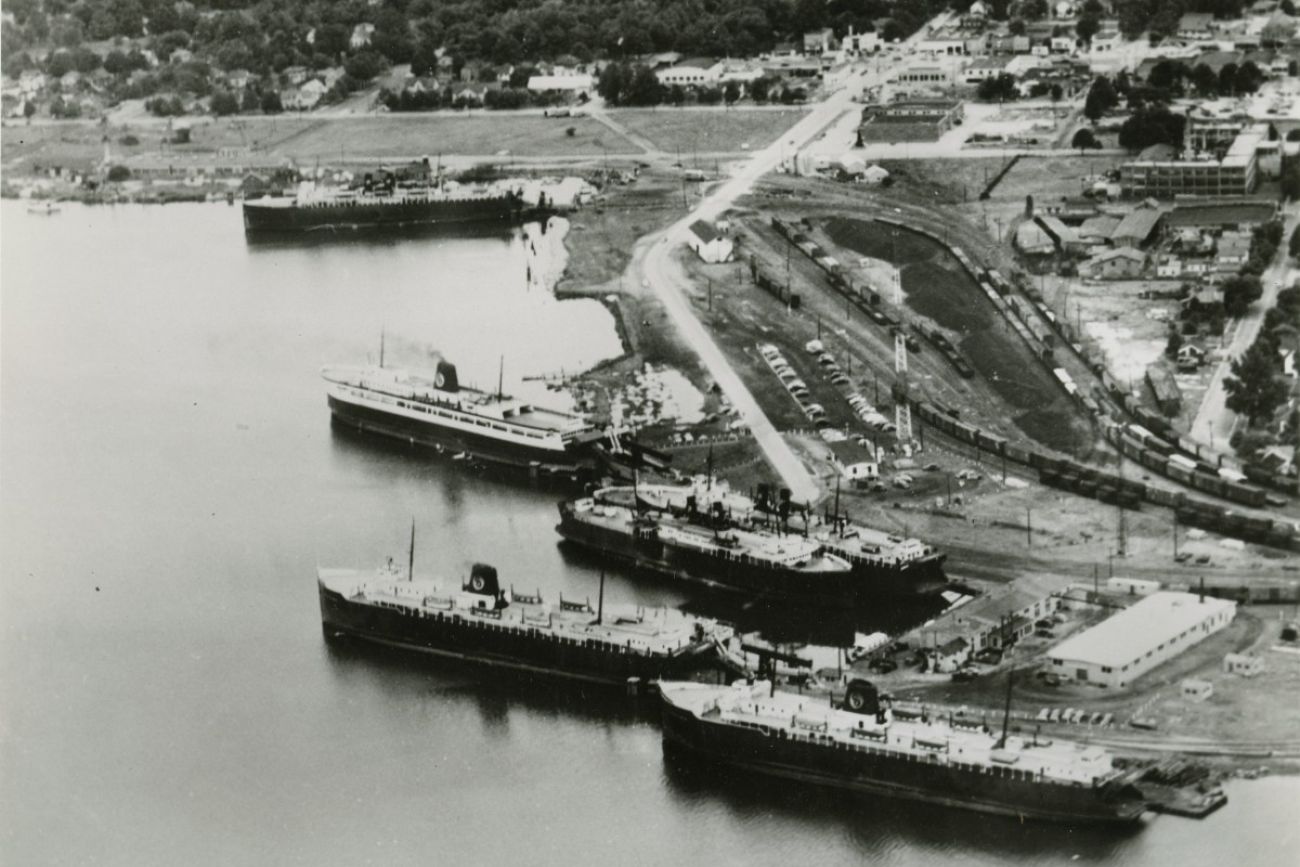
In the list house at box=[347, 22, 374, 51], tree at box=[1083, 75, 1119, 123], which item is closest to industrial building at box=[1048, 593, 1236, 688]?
tree at box=[1083, 75, 1119, 123]

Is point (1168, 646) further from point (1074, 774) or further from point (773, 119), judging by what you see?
point (773, 119)

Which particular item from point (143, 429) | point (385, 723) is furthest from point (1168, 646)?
point (143, 429)

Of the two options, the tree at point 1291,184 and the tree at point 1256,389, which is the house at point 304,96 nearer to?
the tree at point 1291,184

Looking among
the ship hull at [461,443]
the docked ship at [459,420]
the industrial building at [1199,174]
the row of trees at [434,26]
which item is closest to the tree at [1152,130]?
the industrial building at [1199,174]

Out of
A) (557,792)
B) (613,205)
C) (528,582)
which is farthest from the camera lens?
(613,205)

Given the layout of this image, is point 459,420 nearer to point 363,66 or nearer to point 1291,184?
point 1291,184

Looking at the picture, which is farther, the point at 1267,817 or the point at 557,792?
the point at 557,792
